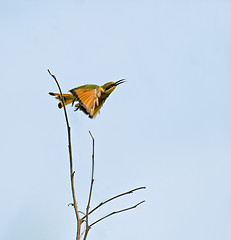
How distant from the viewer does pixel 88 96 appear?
3.81 m

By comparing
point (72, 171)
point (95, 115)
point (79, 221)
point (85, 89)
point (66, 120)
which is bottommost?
point (79, 221)

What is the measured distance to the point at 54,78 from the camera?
2.75 meters

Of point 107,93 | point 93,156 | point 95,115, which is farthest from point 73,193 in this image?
point 107,93

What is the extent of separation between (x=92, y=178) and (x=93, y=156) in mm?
146

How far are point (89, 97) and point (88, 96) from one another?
Answer: 0.08 ft

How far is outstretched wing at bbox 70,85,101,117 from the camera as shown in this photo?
359cm

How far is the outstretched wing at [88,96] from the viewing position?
3.59 meters

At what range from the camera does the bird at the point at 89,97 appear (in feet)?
11.8

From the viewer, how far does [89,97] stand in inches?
149

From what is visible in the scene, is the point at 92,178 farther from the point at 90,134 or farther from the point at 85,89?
the point at 85,89

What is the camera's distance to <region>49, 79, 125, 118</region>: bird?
11.8 feet

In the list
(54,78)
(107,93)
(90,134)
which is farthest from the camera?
(107,93)

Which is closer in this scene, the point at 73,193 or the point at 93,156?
the point at 73,193

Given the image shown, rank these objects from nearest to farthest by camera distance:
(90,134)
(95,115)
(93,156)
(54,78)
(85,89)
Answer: (54,78)
(93,156)
(90,134)
(95,115)
(85,89)
